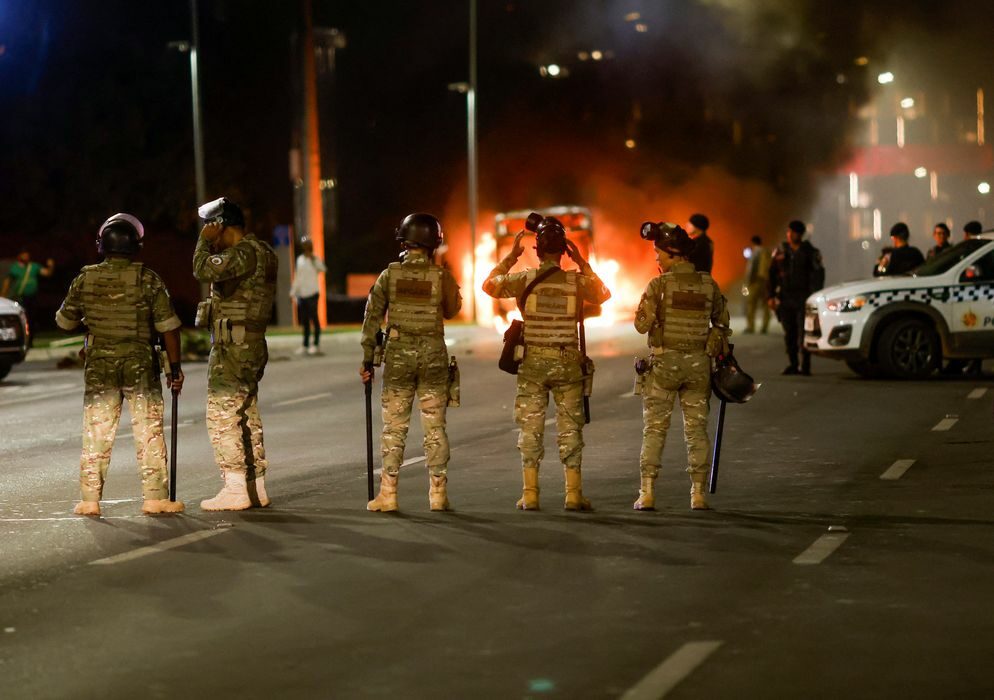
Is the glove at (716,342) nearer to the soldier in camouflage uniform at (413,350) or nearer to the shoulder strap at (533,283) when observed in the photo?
the shoulder strap at (533,283)

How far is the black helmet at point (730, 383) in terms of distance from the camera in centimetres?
977

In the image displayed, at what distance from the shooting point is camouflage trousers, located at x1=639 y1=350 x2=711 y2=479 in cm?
958

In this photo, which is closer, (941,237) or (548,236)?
(548,236)

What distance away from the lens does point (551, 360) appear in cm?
959

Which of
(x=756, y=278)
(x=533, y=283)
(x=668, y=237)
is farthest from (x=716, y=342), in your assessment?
(x=756, y=278)

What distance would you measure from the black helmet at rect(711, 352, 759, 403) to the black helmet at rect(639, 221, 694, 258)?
0.68 metres

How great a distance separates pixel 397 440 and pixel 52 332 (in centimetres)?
2972

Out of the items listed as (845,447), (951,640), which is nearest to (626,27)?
(845,447)

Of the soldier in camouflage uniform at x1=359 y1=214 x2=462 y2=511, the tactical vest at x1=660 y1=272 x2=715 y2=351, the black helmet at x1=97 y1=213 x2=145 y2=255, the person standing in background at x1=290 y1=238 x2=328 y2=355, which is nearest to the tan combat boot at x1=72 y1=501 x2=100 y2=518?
the black helmet at x1=97 y1=213 x2=145 y2=255

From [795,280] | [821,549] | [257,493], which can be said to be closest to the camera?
[821,549]

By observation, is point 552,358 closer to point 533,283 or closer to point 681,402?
point 533,283

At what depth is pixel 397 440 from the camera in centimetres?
959

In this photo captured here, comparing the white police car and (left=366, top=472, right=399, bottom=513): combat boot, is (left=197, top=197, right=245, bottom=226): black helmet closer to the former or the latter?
(left=366, top=472, right=399, bottom=513): combat boot

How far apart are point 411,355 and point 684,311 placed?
1.60 m
